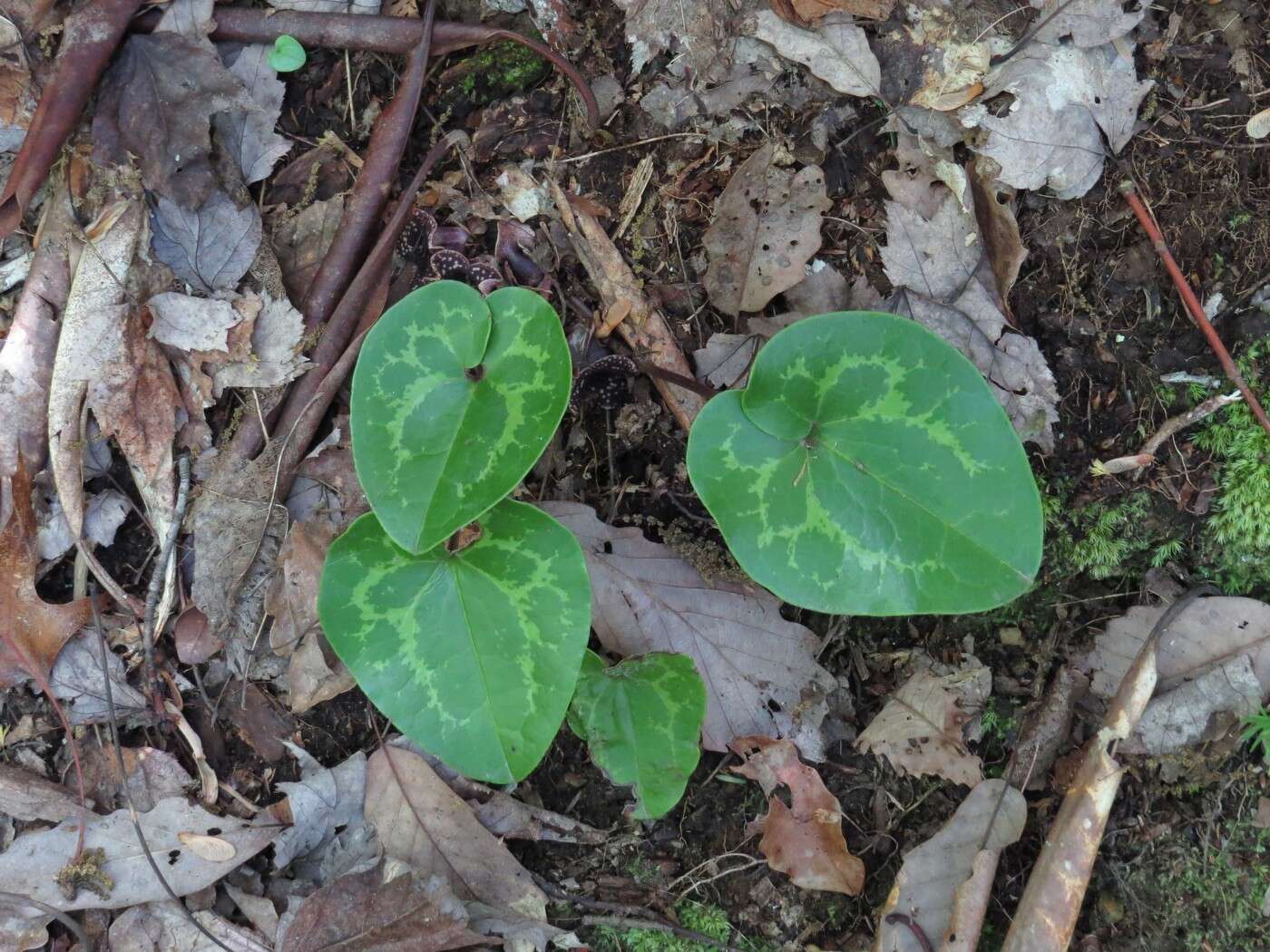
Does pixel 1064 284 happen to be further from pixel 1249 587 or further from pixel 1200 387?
pixel 1249 587

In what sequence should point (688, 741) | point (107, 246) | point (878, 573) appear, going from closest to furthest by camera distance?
point (878, 573), point (688, 741), point (107, 246)

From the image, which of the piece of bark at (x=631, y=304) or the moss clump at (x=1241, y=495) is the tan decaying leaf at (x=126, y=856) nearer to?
the piece of bark at (x=631, y=304)

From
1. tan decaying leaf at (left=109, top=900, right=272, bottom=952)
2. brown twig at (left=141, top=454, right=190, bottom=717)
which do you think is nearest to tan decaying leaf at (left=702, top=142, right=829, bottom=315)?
brown twig at (left=141, top=454, right=190, bottom=717)

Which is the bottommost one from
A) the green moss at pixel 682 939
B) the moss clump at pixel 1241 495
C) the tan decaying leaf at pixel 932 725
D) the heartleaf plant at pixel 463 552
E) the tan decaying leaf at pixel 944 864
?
the green moss at pixel 682 939

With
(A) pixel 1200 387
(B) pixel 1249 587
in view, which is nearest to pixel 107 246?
(A) pixel 1200 387

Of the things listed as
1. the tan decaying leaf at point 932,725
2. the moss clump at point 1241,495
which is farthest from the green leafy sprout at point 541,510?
the moss clump at point 1241,495
